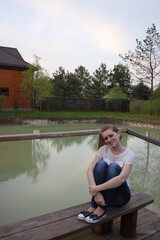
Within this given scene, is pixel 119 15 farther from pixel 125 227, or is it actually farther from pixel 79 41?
pixel 125 227

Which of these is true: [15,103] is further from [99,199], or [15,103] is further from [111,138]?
[99,199]

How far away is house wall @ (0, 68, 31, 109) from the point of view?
1410 cm

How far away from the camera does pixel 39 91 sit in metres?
13.8

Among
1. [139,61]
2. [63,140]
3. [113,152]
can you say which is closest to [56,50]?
[139,61]

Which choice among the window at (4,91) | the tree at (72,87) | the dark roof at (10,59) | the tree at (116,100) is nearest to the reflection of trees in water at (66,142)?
the window at (4,91)

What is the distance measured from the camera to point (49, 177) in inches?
156

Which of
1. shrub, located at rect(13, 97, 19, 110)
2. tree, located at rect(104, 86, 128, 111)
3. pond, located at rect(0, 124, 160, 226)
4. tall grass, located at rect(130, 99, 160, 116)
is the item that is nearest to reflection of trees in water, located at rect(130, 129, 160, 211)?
pond, located at rect(0, 124, 160, 226)

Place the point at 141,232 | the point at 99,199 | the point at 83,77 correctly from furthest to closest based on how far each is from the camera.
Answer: the point at 83,77, the point at 141,232, the point at 99,199

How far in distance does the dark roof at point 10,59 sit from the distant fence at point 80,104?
2.77 meters

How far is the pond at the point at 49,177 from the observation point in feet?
9.55

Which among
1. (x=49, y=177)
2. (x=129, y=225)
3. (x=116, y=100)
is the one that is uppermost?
(x=116, y=100)

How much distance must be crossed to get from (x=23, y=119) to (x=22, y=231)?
11206mm

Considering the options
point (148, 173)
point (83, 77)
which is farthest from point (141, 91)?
point (148, 173)

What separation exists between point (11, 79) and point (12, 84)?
308 millimetres
